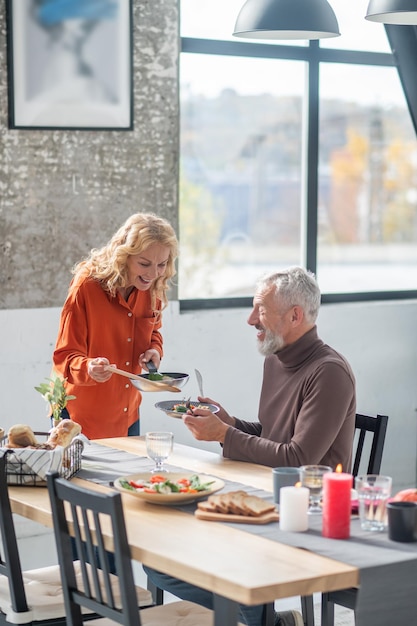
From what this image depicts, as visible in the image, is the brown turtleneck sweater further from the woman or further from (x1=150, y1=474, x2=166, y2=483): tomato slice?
the woman

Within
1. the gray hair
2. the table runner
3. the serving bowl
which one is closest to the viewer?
the table runner

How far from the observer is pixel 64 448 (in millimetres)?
2768

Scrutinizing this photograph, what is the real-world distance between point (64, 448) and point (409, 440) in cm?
332

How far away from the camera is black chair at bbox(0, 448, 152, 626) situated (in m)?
2.61

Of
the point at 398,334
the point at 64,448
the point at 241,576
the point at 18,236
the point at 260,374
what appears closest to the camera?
the point at 241,576

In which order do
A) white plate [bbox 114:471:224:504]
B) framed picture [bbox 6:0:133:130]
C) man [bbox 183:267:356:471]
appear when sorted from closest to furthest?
white plate [bbox 114:471:224:504], man [bbox 183:267:356:471], framed picture [bbox 6:0:133:130]

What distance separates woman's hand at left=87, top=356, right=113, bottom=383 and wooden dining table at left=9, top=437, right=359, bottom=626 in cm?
74

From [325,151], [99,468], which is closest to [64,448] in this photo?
[99,468]

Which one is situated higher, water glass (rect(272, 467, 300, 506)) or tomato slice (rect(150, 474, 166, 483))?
water glass (rect(272, 467, 300, 506))

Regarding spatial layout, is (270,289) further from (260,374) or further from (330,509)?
(260,374)

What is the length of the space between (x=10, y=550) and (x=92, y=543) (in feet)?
1.22

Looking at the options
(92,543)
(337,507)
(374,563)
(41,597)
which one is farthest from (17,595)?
(374,563)

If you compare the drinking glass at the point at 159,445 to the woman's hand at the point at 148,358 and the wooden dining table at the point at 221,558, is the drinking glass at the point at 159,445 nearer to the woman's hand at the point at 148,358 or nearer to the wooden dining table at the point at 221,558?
the wooden dining table at the point at 221,558

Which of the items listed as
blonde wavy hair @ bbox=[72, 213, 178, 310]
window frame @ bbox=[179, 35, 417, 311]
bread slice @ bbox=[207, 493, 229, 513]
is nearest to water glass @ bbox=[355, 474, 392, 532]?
bread slice @ bbox=[207, 493, 229, 513]
